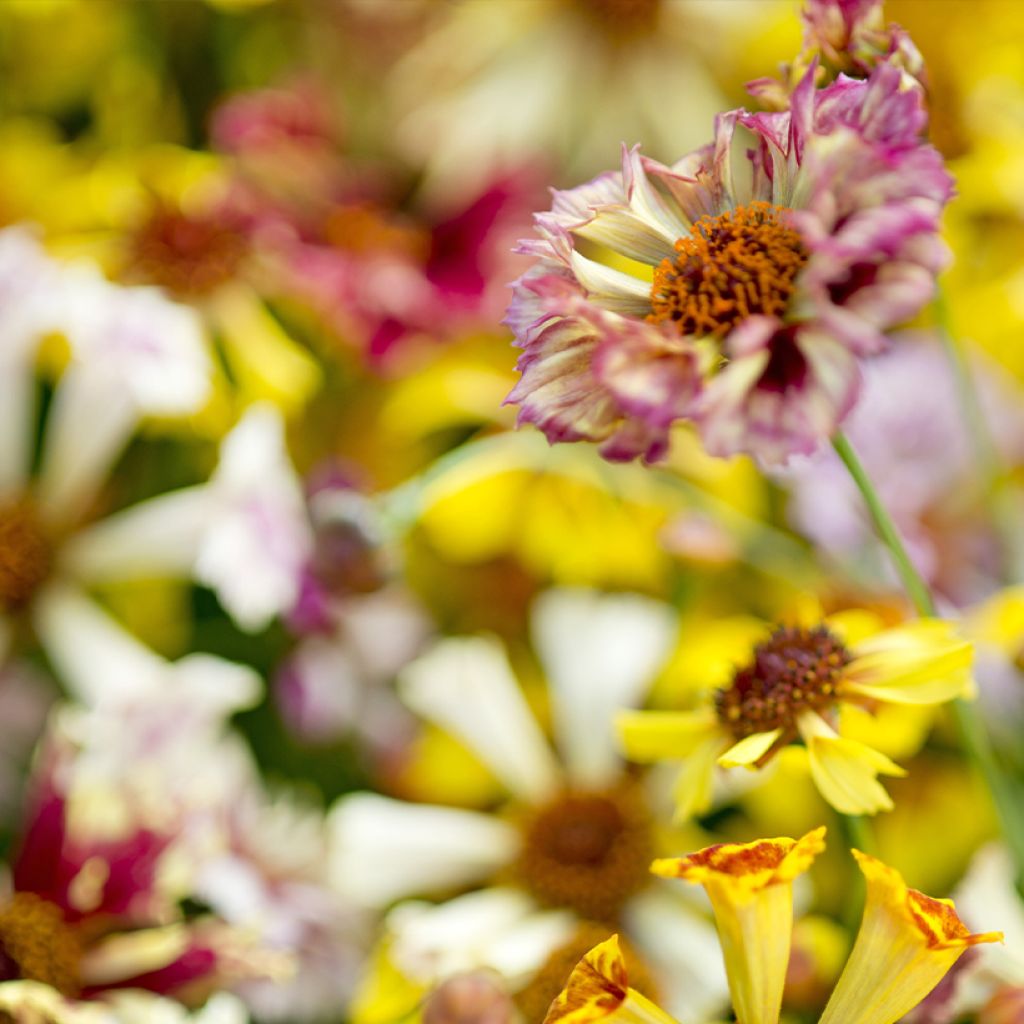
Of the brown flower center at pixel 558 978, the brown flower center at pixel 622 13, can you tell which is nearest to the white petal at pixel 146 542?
the brown flower center at pixel 558 978

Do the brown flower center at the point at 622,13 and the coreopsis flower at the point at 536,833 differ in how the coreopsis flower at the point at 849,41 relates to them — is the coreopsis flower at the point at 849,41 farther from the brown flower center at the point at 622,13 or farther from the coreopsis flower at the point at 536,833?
the brown flower center at the point at 622,13

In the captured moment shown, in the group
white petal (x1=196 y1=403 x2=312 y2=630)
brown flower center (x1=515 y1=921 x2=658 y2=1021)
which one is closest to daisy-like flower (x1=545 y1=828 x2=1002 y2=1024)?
brown flower center (x1=515 y1=921 x2=658 y2=1021)

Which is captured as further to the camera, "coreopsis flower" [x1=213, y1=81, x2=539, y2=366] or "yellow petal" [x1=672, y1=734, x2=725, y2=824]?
"coreopsis flower" [x1=213, y1=81, x2=539, y2=366]

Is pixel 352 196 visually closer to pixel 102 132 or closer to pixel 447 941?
pixel 102 132

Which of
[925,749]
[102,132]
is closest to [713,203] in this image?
[925,749]

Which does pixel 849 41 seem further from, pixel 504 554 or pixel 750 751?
pixel 504 554

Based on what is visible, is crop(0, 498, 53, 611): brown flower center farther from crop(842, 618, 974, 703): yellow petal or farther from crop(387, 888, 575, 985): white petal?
crop(842, 618, 974, 703): yellow petal
